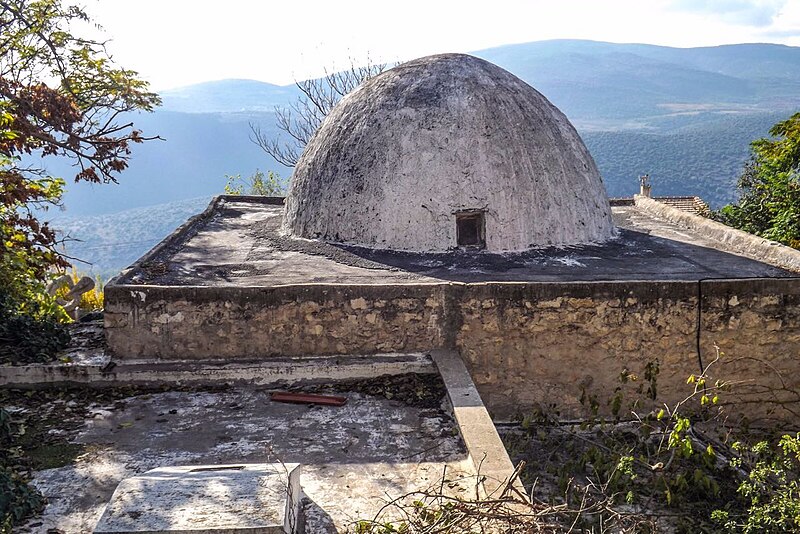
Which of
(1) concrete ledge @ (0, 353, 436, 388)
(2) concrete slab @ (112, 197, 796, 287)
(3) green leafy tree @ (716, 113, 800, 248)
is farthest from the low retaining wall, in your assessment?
(3) green leafy tree @ (716, 113, 800, 248)

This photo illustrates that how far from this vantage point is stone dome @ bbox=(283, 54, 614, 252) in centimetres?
959

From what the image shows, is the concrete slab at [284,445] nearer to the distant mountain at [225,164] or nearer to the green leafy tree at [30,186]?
the green leafy tree at [30,186]

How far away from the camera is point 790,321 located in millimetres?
7914

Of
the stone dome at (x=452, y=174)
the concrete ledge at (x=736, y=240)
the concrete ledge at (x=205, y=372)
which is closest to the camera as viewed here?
the concrete ledge at (x=205, y=372)

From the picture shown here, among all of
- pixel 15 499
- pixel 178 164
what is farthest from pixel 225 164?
pixel 15 499

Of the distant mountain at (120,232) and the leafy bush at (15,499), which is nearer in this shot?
the leafy bush at (15,499)

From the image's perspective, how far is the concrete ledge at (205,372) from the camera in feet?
23.4

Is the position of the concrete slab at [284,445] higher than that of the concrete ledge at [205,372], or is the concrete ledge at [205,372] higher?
the concrete ledge at [205,372]

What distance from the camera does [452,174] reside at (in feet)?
31.4

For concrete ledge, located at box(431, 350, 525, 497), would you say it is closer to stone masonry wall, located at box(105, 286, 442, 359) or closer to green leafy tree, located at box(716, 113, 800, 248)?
stone masonry wall, located at box(105, 286, 442, 359)

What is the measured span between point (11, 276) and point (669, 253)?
868cm

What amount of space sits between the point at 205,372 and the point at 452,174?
4294mm

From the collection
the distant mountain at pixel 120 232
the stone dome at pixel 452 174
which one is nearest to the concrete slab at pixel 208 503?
the stone dome at pixel 452 174

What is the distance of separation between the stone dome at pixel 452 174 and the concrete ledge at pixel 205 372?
2.71 m
